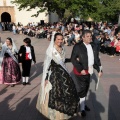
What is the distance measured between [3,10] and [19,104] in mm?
33944

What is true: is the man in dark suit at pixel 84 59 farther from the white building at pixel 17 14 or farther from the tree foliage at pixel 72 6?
the white building at pixel 17 14

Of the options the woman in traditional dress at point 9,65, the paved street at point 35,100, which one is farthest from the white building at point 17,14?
the woman in traditional dress at point 9,65

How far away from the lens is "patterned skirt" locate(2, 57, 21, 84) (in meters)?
6.66

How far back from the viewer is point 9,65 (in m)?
6.67

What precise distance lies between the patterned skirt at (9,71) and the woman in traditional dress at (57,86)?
2.68m

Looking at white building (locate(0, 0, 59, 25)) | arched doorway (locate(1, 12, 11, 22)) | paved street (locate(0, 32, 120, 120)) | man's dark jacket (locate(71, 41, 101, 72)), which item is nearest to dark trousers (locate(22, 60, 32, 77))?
paved street (locate(0, 32, 120, 120))

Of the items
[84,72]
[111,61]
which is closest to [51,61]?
[84,72]

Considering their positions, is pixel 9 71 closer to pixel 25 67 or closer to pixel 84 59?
pixel 25 67

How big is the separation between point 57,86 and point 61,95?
0.59 feet

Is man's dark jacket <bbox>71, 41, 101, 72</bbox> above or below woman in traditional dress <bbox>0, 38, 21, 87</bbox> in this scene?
above

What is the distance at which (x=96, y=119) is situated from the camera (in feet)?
15.3

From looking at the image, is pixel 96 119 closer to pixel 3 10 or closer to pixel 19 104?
pixel 19 104

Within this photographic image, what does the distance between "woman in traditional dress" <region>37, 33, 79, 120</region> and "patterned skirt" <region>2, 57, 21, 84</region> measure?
2678 mm

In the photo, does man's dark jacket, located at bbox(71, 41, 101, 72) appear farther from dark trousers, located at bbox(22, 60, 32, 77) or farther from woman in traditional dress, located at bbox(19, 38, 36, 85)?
dark trousers, located at bbox(22, 60, 32, 77)
